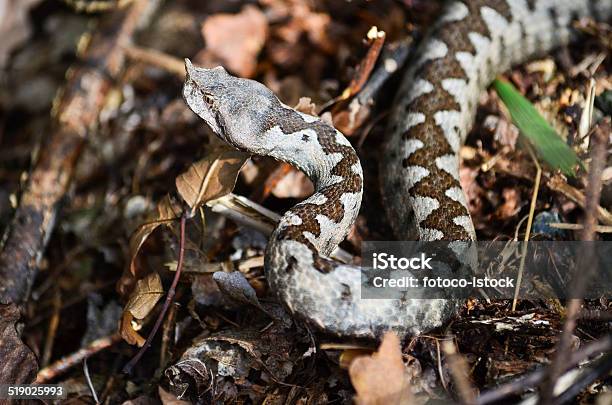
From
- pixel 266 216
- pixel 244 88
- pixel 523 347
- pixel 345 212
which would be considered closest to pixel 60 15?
pixel 244 88

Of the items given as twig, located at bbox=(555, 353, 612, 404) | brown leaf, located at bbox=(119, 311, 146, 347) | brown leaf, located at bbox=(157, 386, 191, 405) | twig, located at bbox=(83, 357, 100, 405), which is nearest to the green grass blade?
twig, located at bbox=(555, 353, 612, 404)

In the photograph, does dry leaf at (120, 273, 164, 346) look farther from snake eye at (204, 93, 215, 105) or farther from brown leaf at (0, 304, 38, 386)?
snake eye at (204, 93, 215, 105)

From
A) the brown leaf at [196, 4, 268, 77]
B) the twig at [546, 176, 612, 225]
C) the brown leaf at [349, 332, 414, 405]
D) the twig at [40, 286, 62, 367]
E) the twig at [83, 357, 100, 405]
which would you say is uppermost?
the twig at [546, 176, 612, 225]

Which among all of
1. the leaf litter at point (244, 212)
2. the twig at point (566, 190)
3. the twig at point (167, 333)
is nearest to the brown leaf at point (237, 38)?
the leaf litter at point (244, 212)

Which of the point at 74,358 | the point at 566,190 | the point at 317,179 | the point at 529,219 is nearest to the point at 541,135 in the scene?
the point at 566,190

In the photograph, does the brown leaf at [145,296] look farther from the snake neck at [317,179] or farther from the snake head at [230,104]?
the snake head at [230,104]

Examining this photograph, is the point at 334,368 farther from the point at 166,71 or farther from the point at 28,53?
the point at 28,53

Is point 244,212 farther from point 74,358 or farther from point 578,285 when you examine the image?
point 578,285
